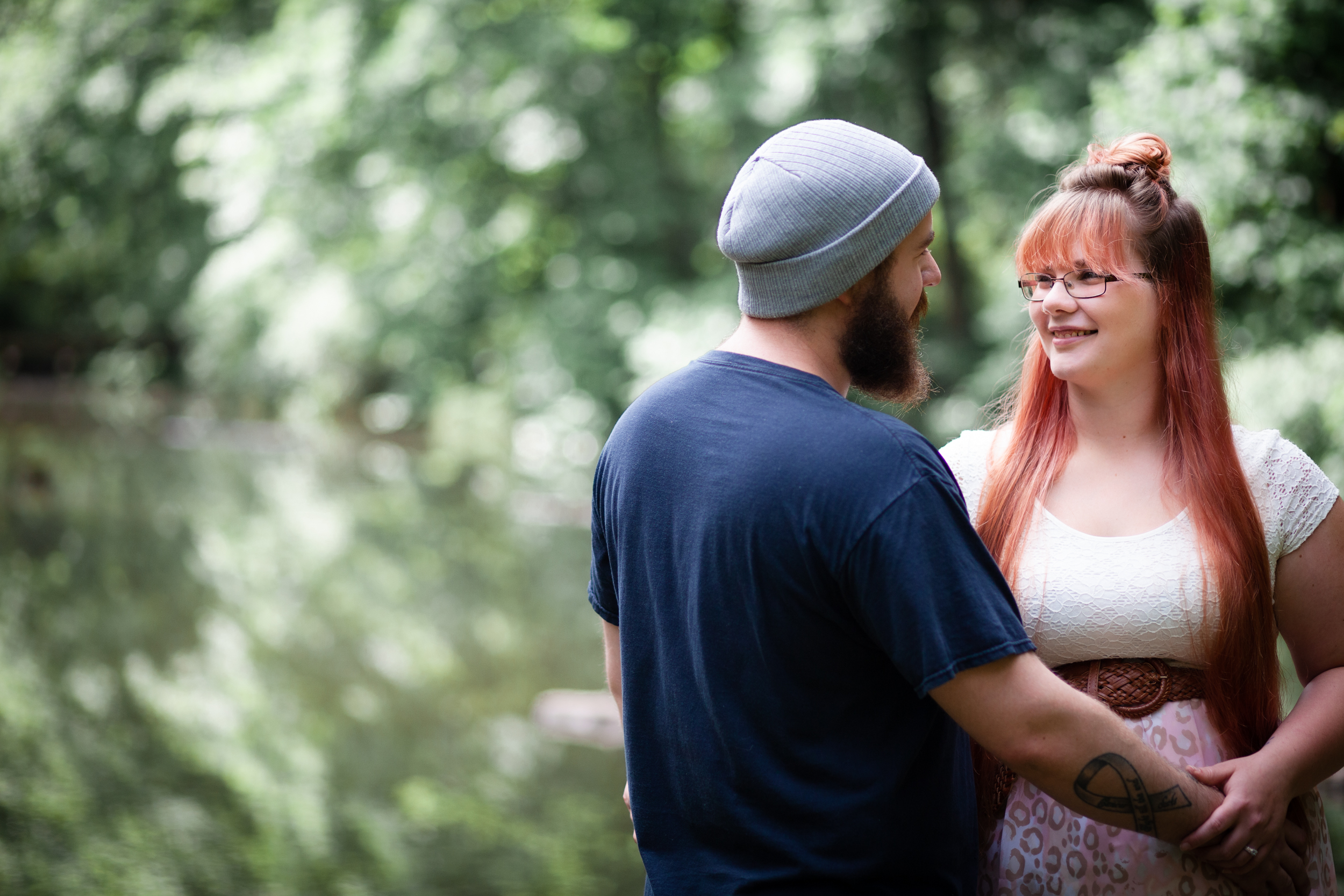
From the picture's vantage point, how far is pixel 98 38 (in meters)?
20.3

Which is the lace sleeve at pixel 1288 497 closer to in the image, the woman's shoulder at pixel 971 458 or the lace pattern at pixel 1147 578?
the lace pattern at pixel 1147 578

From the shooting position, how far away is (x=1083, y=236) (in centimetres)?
207

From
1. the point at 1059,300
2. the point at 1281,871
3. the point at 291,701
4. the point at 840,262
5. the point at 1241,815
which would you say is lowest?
the point at 291,701

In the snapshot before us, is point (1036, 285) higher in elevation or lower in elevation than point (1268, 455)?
higher

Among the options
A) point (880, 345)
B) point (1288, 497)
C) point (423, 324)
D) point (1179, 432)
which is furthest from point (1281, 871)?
point (423, 324)

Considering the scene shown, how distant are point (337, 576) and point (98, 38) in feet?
46.4

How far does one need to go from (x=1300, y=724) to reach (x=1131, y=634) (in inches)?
12.0

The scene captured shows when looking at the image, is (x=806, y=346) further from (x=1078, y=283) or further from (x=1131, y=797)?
(x=1131, y=797)

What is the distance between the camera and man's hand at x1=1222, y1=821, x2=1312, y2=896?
→ 184 cm

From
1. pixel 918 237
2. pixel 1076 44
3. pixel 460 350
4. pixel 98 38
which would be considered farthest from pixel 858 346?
pixel 98 38

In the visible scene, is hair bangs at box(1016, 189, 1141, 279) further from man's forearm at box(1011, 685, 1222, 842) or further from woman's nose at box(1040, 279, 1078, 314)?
man's forearm at box(1011, 685, 1222, 842)

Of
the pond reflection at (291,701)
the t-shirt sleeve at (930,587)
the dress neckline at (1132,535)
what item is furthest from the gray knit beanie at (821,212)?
the pond reflection at (291,701)

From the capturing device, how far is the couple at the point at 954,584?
59.5 inches

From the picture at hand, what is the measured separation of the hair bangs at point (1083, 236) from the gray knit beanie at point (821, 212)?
518 millimetres
